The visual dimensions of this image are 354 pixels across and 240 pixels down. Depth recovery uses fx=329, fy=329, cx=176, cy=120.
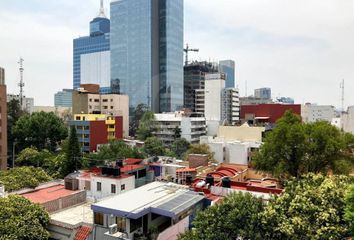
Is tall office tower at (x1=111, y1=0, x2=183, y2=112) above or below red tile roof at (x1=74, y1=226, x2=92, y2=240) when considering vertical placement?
above

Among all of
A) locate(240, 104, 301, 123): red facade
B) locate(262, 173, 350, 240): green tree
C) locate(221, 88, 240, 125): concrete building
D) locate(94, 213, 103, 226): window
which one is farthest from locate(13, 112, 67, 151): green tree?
locate(262, 173, 350, 240): green tree

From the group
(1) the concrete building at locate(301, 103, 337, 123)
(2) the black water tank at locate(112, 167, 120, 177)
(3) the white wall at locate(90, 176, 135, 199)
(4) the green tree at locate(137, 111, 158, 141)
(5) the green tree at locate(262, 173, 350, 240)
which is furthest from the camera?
(1) the concrete building at locate(301, 103, 337, 123)

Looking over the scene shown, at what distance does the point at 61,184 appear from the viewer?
100 ft

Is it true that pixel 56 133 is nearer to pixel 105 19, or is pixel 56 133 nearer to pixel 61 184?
pixel 61 184

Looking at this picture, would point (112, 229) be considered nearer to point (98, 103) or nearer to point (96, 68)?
point (98, 103)

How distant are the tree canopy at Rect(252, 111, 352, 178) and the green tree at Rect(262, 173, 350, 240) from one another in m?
Result: 10.9

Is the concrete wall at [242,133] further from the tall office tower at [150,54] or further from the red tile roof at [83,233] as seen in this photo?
the red tile roof at [83,233]

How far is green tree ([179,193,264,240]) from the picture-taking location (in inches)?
584

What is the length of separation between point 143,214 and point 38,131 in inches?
2024

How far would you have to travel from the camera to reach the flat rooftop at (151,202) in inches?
676

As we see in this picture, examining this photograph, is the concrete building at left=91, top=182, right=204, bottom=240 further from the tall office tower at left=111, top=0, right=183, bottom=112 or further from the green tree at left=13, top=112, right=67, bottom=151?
the tall office tower at left=111, top=0, right=183, bottom=112

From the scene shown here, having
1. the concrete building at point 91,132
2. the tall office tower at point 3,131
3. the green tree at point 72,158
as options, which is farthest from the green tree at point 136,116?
the green tree at point 72,158

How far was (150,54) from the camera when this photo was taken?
115 m

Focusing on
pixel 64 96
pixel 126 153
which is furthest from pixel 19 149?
pixel 64 96
